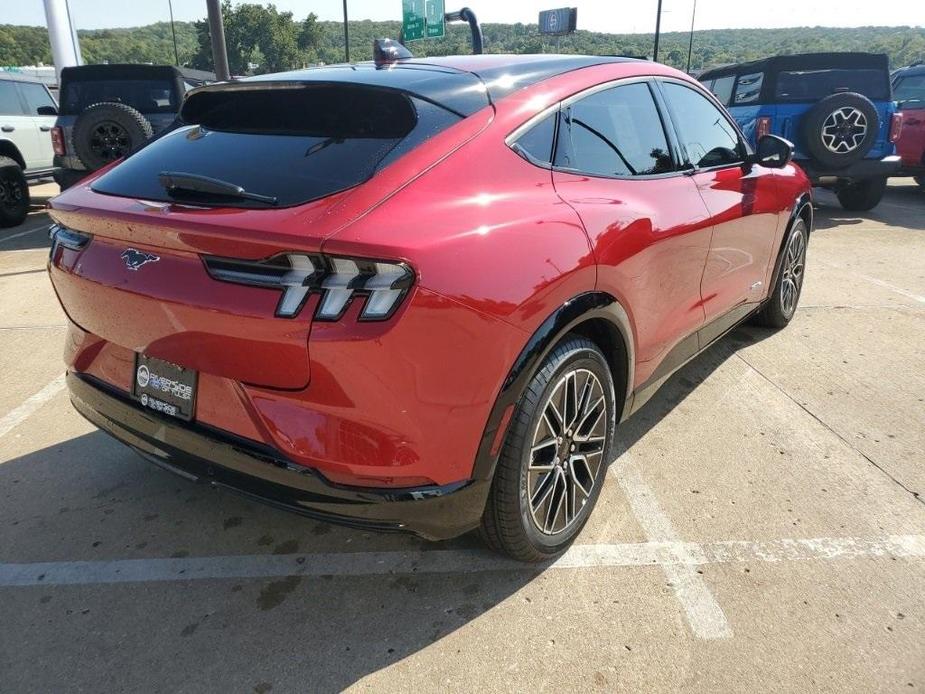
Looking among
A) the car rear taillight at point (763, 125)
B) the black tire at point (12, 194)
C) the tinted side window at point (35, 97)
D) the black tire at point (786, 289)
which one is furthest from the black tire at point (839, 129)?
the tinted side window at point (35, 97)

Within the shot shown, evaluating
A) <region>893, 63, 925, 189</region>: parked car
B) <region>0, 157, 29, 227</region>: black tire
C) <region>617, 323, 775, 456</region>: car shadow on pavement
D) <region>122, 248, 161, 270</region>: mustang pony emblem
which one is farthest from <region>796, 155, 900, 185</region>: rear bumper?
<region>0, 157, 29, 227</region>: black tire

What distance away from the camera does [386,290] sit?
1.70m

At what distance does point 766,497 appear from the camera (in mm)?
2832

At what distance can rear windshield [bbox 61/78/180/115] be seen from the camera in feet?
27.7

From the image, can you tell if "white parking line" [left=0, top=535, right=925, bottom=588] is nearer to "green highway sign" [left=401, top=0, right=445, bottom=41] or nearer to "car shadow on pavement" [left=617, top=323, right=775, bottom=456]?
"car shadow on pavement" [left=617, top=323, right=775, bottom=456]

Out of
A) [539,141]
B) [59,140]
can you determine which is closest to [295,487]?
[539,141]

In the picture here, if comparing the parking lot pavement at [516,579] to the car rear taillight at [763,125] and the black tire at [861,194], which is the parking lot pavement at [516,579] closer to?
the car rear taillight at [763,125]

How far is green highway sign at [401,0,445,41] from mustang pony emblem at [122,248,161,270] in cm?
3228

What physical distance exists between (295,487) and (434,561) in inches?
31.1

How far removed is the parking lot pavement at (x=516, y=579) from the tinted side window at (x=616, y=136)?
4.32 feet

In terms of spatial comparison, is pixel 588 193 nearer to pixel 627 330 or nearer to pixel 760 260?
pixel 627 330

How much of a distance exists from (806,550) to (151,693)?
221 centimetres

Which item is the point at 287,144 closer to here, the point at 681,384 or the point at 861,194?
the point at 681,384

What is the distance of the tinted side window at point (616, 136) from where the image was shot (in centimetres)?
246
